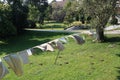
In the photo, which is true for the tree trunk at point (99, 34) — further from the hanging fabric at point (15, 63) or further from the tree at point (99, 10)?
the hanging fabric at point (15, 63)

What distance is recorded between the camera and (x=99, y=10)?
16797 mm

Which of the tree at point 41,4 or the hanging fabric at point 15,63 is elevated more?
the hanging fabric at point 15,63

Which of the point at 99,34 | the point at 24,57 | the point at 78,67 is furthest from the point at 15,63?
the point at 99,34

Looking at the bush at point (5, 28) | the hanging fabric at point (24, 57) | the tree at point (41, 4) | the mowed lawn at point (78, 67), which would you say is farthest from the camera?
the tree at point (41, 4)

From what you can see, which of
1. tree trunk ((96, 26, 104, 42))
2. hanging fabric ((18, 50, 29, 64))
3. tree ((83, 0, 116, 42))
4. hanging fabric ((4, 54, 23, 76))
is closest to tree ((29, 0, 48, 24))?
tree trunk ((96, 26, 104, 42))

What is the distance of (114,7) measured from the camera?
16672 mm

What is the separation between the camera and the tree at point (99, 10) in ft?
54.1

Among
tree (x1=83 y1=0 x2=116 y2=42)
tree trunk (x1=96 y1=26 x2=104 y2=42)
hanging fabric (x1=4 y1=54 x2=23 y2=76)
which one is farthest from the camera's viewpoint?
tree trunk (x1=96 y1=26 x2=104 y2=42)

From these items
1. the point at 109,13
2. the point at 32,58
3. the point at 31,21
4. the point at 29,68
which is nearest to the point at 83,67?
the point at 29,68

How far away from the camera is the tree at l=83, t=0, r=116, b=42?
16484mm

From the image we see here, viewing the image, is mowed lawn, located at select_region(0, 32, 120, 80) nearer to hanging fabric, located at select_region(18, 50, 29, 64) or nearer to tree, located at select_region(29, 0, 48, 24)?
hanging fabric, located at select_region(18, 50, 29, 64)

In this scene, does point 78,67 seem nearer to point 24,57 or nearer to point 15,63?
point 24,57

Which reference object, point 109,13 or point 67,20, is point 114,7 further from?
point 67,20

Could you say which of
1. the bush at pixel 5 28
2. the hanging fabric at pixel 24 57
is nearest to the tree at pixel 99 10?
the bush at pixel 5 28
